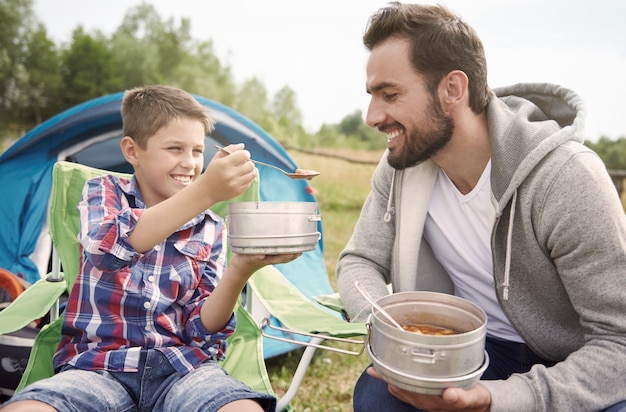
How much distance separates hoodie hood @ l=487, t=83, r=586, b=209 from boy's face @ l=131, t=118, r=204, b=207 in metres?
1.02

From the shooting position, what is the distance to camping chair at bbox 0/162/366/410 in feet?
5.36

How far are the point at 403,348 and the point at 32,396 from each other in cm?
100

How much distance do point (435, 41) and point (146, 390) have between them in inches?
58.3

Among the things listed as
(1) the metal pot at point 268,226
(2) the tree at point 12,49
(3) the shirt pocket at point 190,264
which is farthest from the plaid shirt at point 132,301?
(2) the tree at point 12,49

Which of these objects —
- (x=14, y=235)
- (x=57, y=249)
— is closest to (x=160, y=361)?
(x=57, y=249)

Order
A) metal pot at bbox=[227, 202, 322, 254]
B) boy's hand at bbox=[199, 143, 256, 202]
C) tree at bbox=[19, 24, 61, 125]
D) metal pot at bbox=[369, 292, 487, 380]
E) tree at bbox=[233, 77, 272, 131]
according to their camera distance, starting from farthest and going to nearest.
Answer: tree at bbox=[233, 77, 272, 131] → tree at bbox=[19, 24, 61, 125] → boy's hand at bbox=[199, 143, 256, 202] → metal pot at bbox=[227, 202, 322, 254] → metal pot at bbox=[369, 292, 487, 380]

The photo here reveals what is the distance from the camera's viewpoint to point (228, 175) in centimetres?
137

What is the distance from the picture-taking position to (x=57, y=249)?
6.68ft

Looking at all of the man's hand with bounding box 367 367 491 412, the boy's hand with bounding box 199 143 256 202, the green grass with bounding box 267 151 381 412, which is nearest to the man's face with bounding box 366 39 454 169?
the boy's hand with bounding box 199 143 256 202

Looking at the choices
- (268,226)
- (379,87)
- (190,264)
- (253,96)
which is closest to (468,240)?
(379,87)

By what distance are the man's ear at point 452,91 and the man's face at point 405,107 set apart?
0.03m

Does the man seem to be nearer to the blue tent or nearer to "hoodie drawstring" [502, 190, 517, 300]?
"hoodie drawstring" [502, 190, 517, 300]

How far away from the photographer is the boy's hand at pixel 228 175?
1370mm

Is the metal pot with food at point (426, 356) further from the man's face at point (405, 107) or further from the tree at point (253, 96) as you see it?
the tree at point (253, 96)
